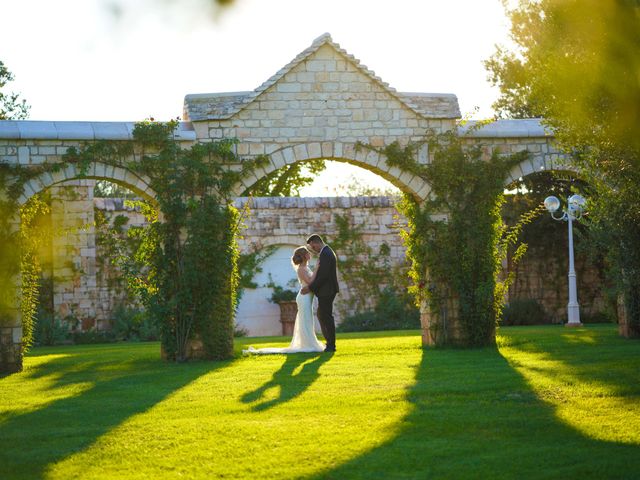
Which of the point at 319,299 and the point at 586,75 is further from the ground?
the point at 586,75

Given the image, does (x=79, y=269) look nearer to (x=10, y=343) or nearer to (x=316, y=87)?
(x=10, y=343)

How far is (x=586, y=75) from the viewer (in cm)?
776

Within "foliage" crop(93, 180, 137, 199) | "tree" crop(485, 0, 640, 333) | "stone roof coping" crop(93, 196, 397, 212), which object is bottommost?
"tree" crop(485, 0, 640, 333)

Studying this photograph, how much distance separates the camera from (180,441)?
7.01 m

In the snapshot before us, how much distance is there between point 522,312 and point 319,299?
368 inches

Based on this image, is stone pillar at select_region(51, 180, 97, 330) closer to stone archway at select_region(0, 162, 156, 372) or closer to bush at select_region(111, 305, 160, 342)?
bush at select_region(111, 305, 160, 342)

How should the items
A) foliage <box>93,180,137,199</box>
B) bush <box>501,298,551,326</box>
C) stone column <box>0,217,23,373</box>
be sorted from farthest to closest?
foliage <box>93,180,137,199</box> < bush <box>501,298,551,326</box> < stone column <box>0,217,23,373</box>

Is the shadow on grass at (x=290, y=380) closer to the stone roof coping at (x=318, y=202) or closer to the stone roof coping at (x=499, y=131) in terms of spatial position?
the stone roof coping at (x=499, y=131)

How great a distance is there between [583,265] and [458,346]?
33.0 feet

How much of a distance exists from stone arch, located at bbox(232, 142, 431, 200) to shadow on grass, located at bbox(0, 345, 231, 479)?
9.40ft

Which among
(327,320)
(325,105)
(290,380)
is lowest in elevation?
(290,380)

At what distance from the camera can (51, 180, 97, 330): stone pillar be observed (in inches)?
792

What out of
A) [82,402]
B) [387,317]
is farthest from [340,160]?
[387,317]

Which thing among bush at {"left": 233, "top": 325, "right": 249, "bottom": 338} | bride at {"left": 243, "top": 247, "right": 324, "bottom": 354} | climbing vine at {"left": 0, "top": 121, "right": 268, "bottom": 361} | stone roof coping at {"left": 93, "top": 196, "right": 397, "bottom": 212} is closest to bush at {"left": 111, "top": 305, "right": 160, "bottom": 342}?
bush at {"left": 233, "top": 325, "right": 249, "bottom": 338}
